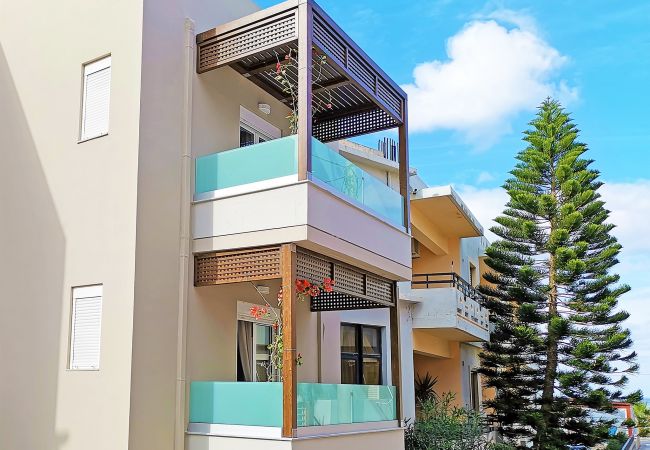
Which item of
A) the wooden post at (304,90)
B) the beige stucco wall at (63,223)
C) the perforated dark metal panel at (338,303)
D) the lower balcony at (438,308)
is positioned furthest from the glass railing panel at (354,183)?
the lower balcony at (438,308)

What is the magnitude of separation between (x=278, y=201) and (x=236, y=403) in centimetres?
234

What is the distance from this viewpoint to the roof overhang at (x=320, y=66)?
926 centimetres

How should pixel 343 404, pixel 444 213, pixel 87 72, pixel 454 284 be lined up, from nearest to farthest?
pixel 343 404
pixel 87 72
pixel 454 284
pixel 444 213

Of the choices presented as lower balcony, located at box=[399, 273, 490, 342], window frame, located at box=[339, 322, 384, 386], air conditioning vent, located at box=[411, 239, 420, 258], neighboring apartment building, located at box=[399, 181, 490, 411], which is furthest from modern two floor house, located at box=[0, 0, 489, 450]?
air conditioning vent, located at box=[411, 239, 420, 258]

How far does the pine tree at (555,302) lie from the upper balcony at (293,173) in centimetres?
967

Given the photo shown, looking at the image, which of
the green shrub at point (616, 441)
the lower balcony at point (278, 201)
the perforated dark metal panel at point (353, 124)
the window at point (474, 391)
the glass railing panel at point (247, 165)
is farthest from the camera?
the window at point (474, 391)

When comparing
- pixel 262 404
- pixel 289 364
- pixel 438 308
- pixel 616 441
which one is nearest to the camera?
pixel 289 364

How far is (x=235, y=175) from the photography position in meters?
9.35

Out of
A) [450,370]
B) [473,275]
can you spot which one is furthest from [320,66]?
[473,275]

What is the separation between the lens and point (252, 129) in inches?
438

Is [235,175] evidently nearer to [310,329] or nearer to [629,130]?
[310,329]

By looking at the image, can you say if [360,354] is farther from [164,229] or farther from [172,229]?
[164,229]

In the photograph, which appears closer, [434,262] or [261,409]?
[261,409]

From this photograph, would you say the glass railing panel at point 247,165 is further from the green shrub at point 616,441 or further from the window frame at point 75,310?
the green shrub at point 616,441
